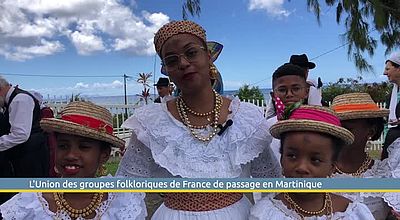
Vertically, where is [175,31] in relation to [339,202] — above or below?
above

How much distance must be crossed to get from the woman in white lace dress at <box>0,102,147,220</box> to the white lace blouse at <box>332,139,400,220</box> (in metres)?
0.66

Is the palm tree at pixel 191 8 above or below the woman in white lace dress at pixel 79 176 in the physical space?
above

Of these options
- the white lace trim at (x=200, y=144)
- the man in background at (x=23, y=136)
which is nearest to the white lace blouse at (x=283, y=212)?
the white lace trim at (x=200, y=144)

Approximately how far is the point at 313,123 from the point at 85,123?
571mm

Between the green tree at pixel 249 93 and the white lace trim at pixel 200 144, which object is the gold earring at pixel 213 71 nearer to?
the white lace trim at pixel 200 144

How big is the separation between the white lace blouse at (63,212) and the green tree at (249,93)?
0.57 meters

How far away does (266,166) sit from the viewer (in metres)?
1.35

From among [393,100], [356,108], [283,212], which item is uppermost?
[393,100]

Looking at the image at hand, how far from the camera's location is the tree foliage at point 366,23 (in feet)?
5.49

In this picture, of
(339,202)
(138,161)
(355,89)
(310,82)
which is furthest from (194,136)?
(355,89)

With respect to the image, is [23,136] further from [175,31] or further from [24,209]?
[175,31]

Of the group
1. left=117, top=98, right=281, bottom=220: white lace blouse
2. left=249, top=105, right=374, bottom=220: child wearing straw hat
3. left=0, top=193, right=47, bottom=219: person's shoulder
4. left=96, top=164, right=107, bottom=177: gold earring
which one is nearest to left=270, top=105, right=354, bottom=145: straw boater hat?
left=249, top=105, right=374, bottom=220: child wearing straw hat

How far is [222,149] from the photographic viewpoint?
4.08 feet

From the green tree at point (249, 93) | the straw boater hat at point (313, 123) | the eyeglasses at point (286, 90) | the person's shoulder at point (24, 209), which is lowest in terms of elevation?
the person's shoulder at point (24, 209)
